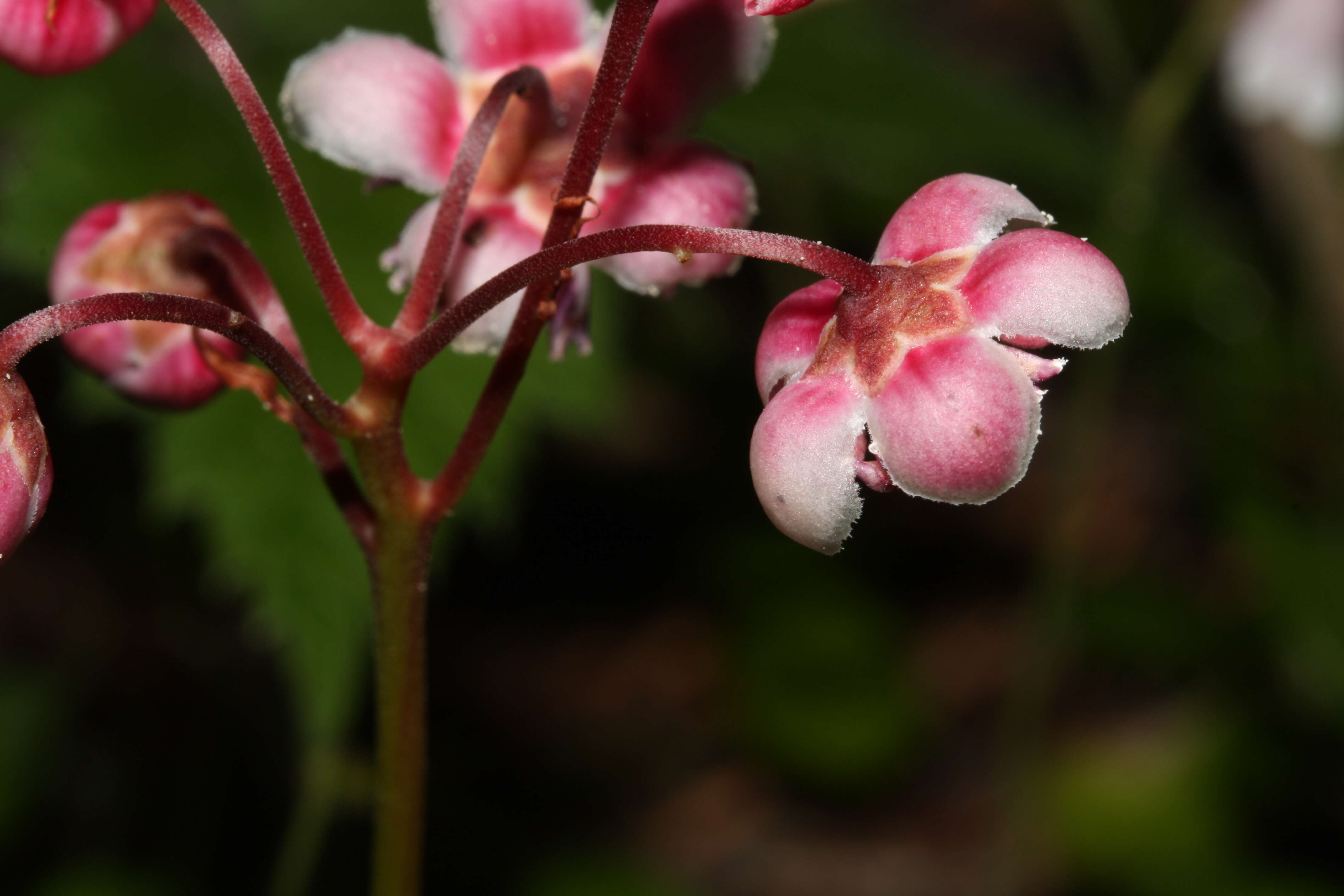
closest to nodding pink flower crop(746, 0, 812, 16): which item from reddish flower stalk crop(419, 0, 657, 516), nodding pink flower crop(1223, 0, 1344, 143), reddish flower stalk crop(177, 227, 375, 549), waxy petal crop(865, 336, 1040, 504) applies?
reddish flower stalk crop(419, 0, 657, 516)

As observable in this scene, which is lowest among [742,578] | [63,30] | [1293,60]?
[63,30]

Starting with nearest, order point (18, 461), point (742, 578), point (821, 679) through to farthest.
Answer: point (18, 461) < point (821, 679) < point (742, 578)

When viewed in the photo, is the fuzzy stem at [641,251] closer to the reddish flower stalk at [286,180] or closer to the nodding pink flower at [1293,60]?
the reddish flower stalk at [286,180]

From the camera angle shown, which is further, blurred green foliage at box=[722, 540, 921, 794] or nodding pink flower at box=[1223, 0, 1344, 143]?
blurred green foliage at box=[722, 540, 921, 794]

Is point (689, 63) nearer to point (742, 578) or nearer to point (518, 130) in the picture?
point (518, 130)

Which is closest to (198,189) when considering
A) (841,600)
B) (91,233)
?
(91,233)

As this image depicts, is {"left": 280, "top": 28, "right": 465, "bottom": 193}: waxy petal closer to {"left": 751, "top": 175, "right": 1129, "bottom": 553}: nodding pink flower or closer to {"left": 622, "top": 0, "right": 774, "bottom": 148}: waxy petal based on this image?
{"left": 622, "top": 0, "right": 774, "bottom": 148}: waxy petal

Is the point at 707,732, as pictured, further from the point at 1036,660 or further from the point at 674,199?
the point at 674,199

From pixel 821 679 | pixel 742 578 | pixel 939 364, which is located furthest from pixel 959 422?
pixel 742 578
